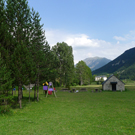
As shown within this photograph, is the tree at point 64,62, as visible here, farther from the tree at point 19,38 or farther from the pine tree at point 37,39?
the tree at point 19,38

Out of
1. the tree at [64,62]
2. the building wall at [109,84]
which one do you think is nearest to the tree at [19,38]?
the building wall at [109,84]

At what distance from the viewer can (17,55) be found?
14219 millimetres

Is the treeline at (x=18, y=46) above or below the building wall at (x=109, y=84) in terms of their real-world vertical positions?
above

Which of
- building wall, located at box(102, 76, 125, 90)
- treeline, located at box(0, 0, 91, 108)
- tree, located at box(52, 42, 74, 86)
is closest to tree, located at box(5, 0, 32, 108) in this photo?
treeline, located at box(0, 0, 91, 108)

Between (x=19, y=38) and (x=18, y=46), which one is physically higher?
(x=19, y=38)

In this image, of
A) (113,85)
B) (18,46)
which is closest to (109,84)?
(113,85)

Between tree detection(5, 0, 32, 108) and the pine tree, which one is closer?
tree detection(5, 0, 32, 108)

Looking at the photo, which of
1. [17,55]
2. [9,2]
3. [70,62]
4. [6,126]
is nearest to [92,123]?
[6,126]

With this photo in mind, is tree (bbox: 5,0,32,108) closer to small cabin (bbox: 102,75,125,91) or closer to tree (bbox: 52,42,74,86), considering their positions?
small cabin (bbox: 102,75,125,91)

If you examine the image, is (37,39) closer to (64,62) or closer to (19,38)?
(19,38)

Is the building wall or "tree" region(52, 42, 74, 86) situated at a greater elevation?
"tree" region(52, 42, 74, 86)

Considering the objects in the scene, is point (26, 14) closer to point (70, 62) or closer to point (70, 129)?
point (70, 129)

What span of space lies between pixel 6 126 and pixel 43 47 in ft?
48.6

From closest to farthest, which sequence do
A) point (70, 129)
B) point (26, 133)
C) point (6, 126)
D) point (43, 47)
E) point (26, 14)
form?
point (26, 133) < point (70, 129) < point (6, 126) < point (26, 14) < point (43, 47)
